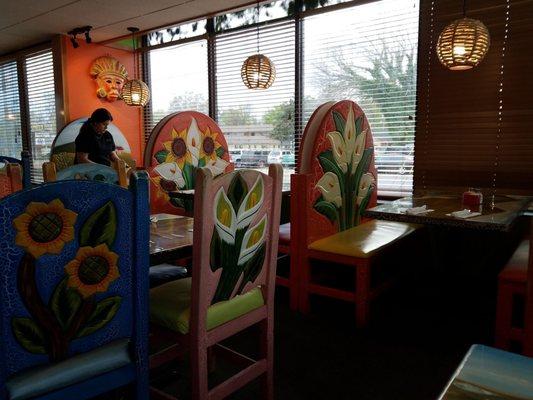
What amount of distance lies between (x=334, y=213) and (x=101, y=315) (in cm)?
229

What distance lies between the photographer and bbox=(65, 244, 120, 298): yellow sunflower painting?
42.9 inches

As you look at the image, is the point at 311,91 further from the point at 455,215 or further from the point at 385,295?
the point at 455,215

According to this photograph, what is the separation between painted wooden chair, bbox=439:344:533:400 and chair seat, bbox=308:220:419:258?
2.01 m

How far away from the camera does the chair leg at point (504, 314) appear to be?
7.39 ft

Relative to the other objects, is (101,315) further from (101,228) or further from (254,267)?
(254,267)

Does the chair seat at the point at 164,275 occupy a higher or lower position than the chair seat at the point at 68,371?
lower

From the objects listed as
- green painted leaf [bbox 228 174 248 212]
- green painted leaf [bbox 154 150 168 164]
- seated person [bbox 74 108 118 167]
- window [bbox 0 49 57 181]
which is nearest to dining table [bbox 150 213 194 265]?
green painted leaf [bbox 228 174 248 212]

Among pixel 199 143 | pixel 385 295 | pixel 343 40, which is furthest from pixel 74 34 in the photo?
pixel 385 295

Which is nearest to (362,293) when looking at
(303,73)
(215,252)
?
(215,252)

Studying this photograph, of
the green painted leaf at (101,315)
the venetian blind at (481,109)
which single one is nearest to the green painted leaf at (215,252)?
the green painted leaf at (101,315)

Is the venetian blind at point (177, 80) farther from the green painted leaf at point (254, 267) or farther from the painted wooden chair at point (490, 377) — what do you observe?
the painted wooden chair at point (490, 377)

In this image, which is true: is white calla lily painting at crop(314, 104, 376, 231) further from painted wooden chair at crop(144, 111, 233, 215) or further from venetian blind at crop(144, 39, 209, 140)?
venetian blind at crop(144, 39, 209, 140)

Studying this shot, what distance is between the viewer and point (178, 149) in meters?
3.85

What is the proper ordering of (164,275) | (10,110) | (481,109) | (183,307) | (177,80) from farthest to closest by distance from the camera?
(10,110), (177,80), (481,109), (164,275), (183,307)
